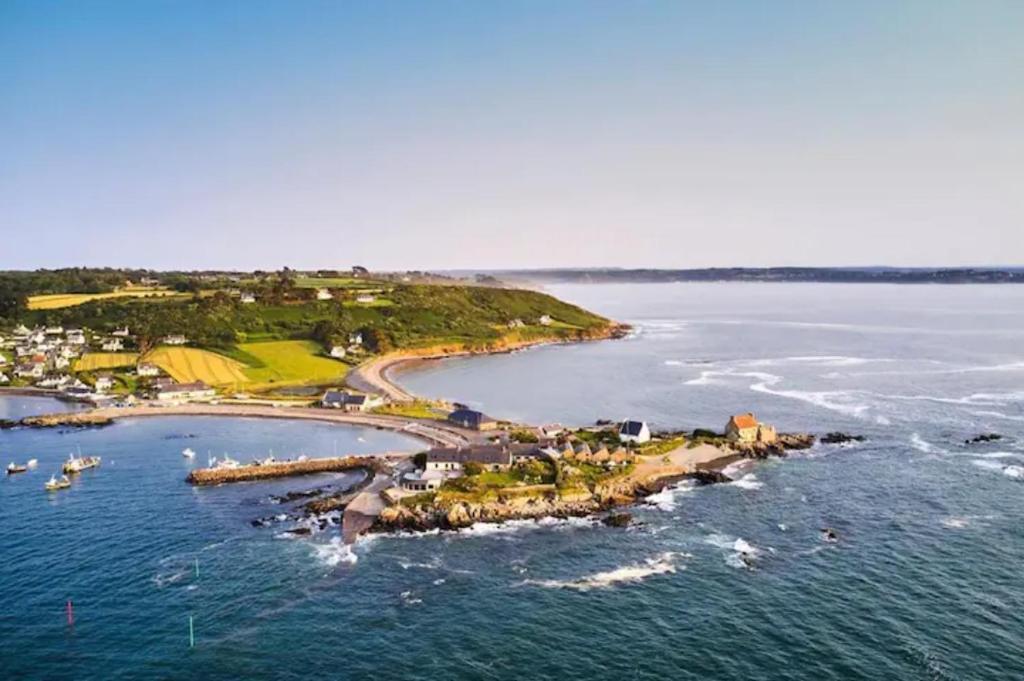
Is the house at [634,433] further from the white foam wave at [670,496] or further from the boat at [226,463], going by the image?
the boat at [226,463]

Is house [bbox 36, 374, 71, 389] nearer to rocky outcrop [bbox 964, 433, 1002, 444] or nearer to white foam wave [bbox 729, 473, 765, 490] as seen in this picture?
white foam wave [bbox 729, 473, 765, 490]

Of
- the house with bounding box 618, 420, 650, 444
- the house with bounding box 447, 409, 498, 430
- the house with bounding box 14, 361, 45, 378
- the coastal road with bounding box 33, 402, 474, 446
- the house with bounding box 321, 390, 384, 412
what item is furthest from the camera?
the house with bounding box 14, 361, 45, 378

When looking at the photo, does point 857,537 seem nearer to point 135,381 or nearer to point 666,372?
point 666,372

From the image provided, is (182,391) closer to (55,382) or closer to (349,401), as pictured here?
(349,401)

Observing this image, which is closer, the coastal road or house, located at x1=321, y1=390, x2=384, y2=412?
the coastal road

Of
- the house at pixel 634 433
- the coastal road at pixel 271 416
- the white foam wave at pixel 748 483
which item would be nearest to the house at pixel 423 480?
the coastal road at pixel 271 416

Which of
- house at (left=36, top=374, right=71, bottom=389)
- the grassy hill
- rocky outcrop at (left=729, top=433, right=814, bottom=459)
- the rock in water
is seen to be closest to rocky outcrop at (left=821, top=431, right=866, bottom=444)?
rocky outcrop at (left=729, top=433, right=814, bottom=459)

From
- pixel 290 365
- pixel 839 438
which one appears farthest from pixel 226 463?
pixel 839 438
